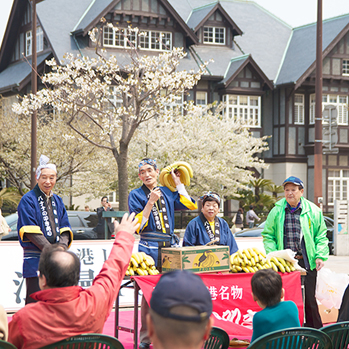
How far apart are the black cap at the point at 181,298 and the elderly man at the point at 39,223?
3.56 metres

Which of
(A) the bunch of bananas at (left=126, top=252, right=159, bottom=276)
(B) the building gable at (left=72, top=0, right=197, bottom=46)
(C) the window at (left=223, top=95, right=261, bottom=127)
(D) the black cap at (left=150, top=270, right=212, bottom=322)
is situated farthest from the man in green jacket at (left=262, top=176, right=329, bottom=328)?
(C) the window at (left=223, top=95, right=261, bottom=127)

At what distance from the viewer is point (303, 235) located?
6.13 meters

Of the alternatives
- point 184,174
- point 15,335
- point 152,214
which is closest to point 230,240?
point 184,174

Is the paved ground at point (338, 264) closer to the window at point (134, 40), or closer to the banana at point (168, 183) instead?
the banana at point (168, 183)

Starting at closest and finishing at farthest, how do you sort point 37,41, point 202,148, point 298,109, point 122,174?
point 122,174 → point 202,148 → point 37,41 → point 298,109

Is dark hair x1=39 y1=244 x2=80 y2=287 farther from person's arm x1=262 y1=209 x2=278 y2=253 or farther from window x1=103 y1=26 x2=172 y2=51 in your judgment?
window x1=103 y1=26 x2=172 y2=51

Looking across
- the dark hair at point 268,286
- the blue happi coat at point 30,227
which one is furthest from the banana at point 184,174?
the dark hair at point 268,286

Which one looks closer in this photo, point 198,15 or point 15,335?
point 15,335

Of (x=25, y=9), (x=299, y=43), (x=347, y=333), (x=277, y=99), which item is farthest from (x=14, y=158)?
(x=347, y=333)

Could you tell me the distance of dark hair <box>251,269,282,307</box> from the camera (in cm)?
390

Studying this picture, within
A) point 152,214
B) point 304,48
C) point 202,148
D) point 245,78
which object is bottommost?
point 152,214

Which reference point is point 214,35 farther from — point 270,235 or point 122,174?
point 270,235

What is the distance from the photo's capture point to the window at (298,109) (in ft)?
107

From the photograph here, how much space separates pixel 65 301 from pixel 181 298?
127 centimetres
